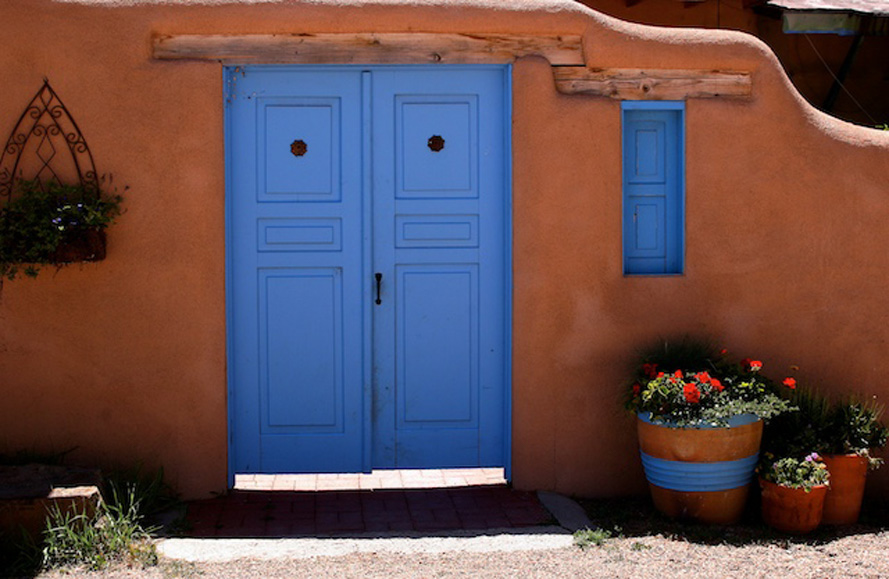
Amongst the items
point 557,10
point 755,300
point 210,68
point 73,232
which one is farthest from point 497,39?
point 73,232

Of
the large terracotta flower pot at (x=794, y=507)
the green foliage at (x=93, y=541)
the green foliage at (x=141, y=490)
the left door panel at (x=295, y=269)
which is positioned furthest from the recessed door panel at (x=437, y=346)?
the large terracotta flower pot at (x=794, y=507)

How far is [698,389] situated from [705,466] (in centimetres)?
41

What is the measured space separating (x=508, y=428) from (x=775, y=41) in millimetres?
4703

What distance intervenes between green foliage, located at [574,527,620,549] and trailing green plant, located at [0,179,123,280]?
9.88 feet

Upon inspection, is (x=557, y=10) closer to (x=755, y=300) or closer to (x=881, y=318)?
(x=755, y=300)

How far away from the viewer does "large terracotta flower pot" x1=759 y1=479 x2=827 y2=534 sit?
5.21m

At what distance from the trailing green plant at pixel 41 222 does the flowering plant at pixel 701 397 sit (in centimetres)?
307

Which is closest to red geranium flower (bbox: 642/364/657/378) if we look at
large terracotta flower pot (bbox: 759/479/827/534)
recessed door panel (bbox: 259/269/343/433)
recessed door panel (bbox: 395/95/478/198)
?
large terracotta flower pot (bbox: 759/479/827/534)

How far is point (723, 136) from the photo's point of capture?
231 inches

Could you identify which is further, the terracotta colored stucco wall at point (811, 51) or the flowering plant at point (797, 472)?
the terracotta colored stucco wall at point (811, 51)

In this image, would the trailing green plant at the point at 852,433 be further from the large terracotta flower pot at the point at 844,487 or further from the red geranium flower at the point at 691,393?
the red geranium flower at the point at 691,393

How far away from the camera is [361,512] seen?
553 cm

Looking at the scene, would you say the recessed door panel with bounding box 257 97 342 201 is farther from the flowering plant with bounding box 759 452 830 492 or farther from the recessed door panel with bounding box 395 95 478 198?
the flowering plant with bounding box 759 452 830 492

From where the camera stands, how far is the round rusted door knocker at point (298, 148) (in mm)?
5793
